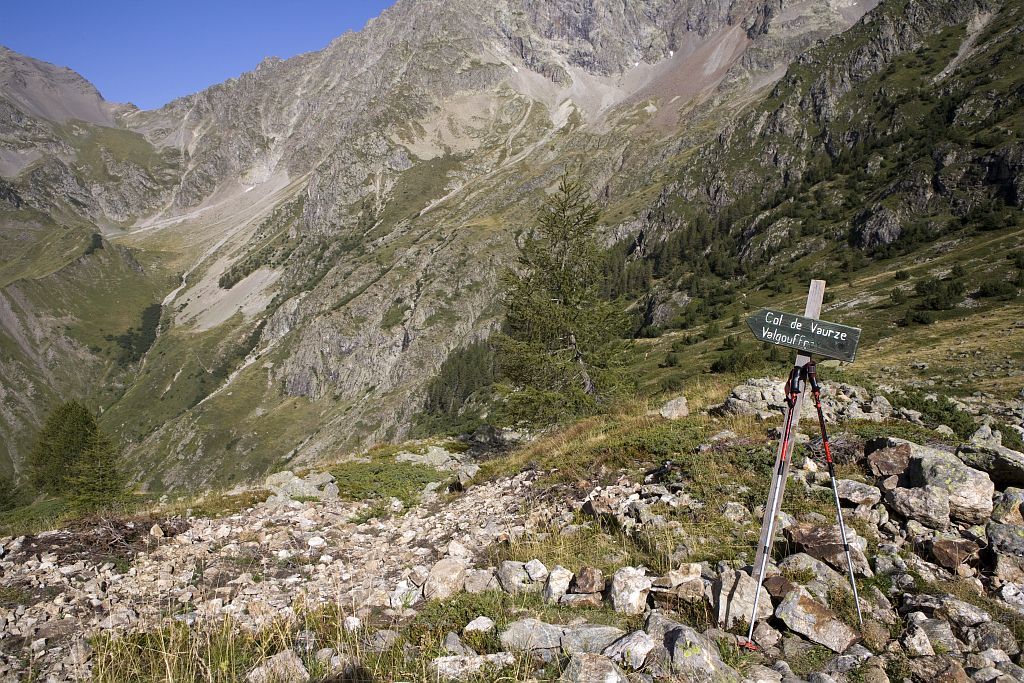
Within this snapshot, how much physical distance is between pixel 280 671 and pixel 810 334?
7769mm

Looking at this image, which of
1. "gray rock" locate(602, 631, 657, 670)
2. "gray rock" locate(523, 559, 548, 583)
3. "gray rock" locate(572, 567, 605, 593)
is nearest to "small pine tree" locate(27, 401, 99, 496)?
"gray rock" locate(523, 559, 548, 583)

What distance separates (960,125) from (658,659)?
182 meters

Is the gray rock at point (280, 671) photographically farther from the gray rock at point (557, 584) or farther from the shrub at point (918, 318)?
the shrub at point (918, 318)

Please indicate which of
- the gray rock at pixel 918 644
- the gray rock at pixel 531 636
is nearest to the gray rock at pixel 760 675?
the gray rock at pixel 918 644

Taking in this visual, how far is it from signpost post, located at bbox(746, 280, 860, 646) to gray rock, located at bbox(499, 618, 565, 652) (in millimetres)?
2759

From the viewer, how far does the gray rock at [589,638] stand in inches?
205

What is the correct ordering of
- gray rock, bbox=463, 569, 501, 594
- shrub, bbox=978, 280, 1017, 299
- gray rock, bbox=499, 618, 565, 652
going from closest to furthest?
gray rock, bbox=499, 618, 565, 652 < gray rock, bbox=463, 569, 501, 594 < shrub, bbox=978, 280, 1017, 299

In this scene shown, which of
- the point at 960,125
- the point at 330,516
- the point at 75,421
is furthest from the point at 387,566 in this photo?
the point at 960,125

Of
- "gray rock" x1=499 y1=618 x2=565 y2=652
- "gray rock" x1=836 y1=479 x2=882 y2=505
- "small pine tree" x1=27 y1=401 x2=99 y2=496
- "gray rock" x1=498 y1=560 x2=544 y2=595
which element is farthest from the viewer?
"small pine tree" x1=27 y1=401 x2=99 y2=496

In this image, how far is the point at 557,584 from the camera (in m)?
6.87

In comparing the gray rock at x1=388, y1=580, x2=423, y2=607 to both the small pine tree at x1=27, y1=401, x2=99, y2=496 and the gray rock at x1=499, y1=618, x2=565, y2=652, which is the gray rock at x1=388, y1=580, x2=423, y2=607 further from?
the small pine tree at x1=27, y1=401, x2=99, y2=496

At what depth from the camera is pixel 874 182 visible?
135750mm

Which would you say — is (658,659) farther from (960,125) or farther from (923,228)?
(960,125)

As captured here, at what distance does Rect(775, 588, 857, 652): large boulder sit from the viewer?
213 inches
